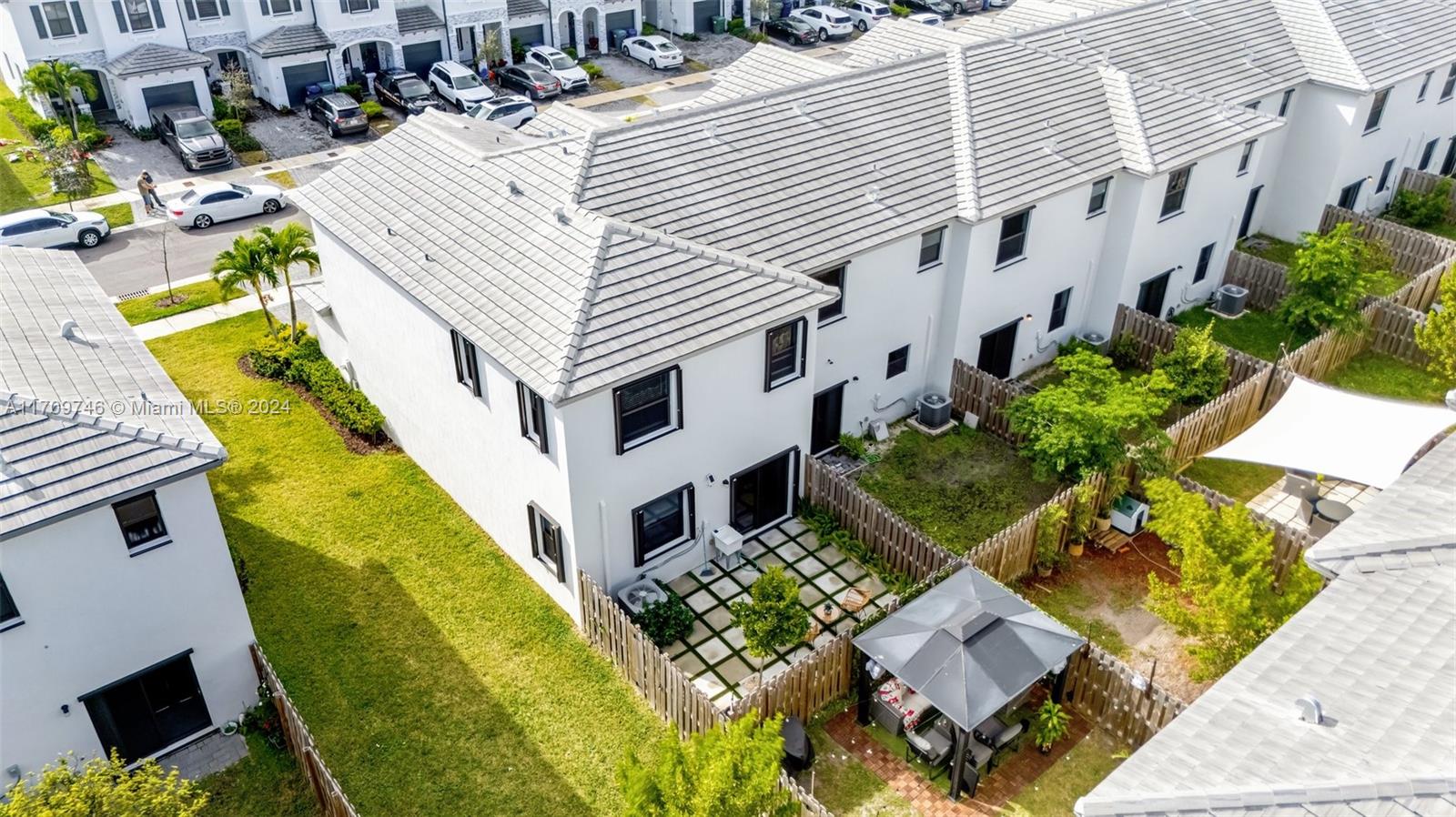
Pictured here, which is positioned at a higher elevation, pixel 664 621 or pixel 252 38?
pixel 252 38

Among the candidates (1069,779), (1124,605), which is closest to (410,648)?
(1069,779)

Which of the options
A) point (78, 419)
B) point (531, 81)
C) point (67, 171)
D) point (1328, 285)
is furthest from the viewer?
point (531, 81)

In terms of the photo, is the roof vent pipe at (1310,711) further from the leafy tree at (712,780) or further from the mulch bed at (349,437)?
the mulch bed at (349,437)

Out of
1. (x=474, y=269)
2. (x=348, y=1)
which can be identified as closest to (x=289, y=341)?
(x=474, y=269)

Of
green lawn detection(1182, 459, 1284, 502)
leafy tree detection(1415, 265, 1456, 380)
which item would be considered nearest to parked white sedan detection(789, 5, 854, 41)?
leafy tree detection(1415, 265, 1456, 380)

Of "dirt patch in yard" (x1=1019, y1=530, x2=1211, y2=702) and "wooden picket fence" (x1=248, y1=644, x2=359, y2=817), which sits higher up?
"wooden picket fence" (x1=248, y1=644, x2=359, y2=817)

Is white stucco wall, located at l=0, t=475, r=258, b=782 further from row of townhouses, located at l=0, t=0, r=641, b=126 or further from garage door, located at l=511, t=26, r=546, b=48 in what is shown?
garage door, located at l=511, t=26, r=546, b=48

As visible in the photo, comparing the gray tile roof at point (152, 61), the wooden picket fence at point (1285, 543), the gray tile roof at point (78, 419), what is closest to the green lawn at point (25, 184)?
the gray tile roof at point (152, 61)

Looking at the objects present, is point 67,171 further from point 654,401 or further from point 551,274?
point 654,401
